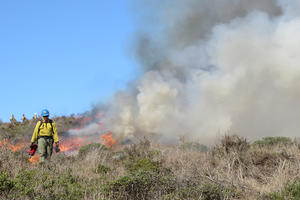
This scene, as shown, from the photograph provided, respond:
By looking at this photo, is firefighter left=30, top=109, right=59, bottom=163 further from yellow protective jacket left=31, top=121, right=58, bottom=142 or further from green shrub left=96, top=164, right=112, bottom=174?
green shrub left=96, top=164, right=112, bottom=174

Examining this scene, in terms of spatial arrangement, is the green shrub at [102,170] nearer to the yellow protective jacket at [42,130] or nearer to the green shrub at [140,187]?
the yellow protective jacket at [42,130]

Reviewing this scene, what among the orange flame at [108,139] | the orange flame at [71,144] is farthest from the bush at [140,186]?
the orange flame at [108,139]

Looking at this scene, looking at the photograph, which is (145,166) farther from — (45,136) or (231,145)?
(231,145)

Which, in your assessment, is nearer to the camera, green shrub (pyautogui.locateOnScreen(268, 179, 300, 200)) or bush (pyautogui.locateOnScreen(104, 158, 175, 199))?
green shrub (pyautogui.locateOnScreen(268, 179, 300, 200))

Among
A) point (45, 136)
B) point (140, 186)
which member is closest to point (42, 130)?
point (45, 136)

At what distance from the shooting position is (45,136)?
42.1 feet

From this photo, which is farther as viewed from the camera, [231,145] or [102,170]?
[231,145]

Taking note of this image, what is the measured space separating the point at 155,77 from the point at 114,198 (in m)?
25.5

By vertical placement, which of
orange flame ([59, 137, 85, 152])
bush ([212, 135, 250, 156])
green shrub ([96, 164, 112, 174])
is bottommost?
green shrub ([96, 164, 112, 174])

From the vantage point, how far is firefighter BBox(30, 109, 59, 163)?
41.7ft

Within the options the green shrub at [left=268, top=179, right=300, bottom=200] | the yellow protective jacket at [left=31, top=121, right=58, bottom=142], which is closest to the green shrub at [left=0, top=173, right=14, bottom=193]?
the green shrub at [left=268, top=179, right=300, bottom=200]

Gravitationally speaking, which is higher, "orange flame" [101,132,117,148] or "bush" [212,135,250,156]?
Answer: "orange flame" [101,132,117,148]

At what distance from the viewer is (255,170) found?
9977 millimetres

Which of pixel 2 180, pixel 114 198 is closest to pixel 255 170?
pixel 114 198
